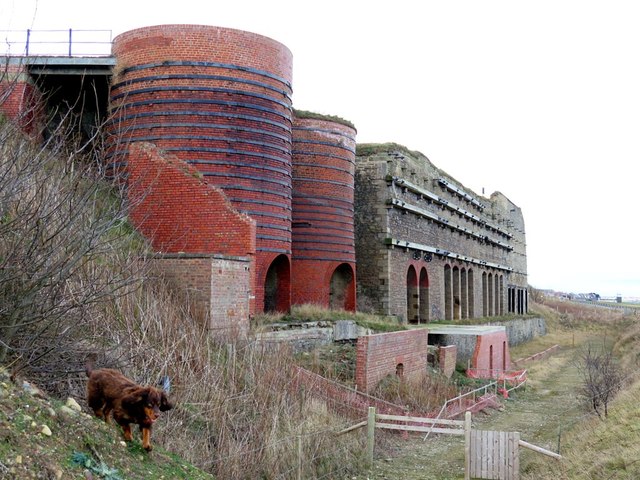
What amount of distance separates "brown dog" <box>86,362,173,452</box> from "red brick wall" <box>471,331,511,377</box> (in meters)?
16.3

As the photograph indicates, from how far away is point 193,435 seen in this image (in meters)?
7.86

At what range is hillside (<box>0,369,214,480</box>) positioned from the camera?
183 inches

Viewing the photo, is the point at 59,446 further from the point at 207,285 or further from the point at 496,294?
the point at 496,294

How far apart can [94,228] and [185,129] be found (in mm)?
9099

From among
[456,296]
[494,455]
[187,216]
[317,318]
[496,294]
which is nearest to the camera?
[494,455]

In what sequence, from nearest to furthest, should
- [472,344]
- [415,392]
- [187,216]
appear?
[187,216]
[415,392]
[472,344]

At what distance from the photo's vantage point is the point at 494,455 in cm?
1053

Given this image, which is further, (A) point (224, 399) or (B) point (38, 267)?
(A) point (224, 399)

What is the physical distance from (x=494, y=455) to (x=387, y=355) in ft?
15.8

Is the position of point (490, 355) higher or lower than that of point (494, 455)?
higher

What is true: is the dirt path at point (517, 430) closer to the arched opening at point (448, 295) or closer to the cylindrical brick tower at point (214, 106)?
the cylindrical brick tower at point (214, 106)

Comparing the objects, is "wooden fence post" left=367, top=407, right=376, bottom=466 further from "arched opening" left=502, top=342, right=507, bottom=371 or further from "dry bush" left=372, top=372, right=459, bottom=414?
"arched opening" left=502, top=342, right=507, bottom=371

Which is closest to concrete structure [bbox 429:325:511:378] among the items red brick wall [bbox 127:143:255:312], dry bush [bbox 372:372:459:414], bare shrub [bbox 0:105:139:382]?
dry bush [bbox 372:372:459:414]

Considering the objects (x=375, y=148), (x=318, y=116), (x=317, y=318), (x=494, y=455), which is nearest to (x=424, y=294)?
(x=375, y=148)
